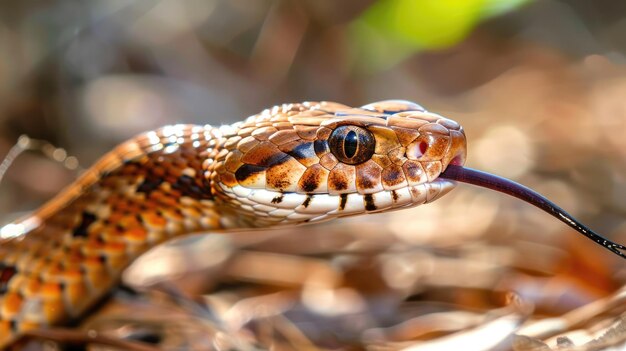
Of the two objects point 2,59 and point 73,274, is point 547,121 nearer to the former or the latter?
point 73,274

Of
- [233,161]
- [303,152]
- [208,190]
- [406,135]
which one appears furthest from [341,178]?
[208,190]

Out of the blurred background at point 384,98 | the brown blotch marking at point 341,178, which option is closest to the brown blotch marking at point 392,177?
the brown blotch marking at point 341,178

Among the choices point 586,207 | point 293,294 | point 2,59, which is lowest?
point 293,294

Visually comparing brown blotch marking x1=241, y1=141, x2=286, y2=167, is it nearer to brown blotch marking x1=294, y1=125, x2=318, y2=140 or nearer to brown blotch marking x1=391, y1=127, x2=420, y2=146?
brown blotch marking x1=294, y1=125, x2=318, y2=140

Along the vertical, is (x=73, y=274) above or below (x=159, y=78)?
below

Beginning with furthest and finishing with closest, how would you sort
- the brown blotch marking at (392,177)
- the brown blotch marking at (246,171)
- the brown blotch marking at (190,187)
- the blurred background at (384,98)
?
the blurred background at (384,98) → the brown blotch marking at (190,187) → the brown blotch marking at (246,171) → the brown blotch marking at (392,177)

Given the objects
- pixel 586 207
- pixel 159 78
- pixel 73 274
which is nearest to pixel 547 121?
pixel 586 207

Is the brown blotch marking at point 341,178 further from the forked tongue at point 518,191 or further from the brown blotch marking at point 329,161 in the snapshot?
the forked tongue at point 518,191

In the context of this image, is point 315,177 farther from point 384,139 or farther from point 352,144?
point 384,139
